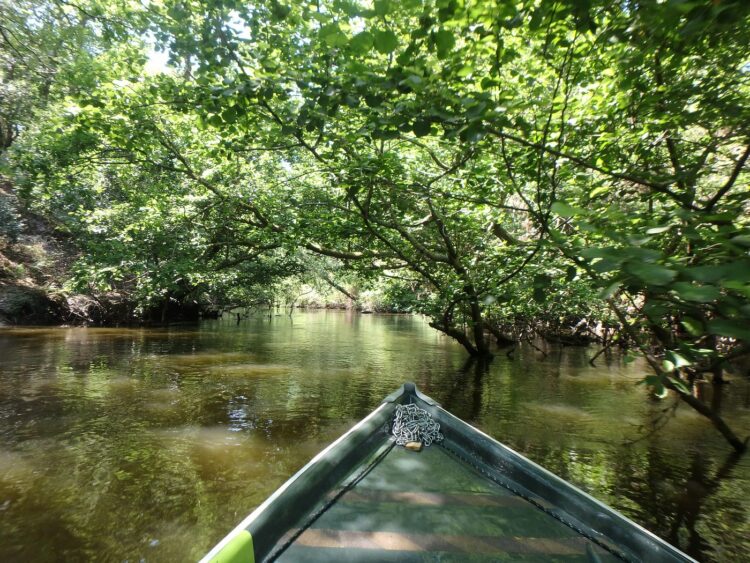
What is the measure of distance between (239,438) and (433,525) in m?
4.43

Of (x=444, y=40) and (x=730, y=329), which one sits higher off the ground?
(x=444, y=40)

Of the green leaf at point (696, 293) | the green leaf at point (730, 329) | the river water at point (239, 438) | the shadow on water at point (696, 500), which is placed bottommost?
the shadow on water at point (696, 500)

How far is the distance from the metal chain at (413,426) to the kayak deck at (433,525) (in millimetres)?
279

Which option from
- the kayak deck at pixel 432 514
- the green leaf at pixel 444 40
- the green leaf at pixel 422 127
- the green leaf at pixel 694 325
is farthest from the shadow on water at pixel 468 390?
the green leaf at pixel 444 40

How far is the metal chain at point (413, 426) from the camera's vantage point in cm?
360

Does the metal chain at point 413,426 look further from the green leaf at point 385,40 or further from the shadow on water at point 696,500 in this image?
the green leaf at point 385,40

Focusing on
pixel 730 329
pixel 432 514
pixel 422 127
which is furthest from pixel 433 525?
pixel 422 127

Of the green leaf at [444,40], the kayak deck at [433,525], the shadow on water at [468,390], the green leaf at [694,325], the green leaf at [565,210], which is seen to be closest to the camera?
the green leaf at [565,210]

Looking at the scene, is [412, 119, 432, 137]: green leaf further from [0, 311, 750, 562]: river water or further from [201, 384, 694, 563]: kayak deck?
[0, 311, 750, 562]: river water

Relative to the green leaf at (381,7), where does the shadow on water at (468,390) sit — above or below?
below

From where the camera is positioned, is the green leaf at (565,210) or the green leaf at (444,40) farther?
the green leaf at (444,40)

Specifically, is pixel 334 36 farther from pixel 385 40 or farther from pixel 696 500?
pixel 696 500

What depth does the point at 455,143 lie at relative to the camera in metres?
3.40

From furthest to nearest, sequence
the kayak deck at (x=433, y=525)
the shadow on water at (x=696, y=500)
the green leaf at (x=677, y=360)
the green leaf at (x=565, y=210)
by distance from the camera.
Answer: the shadow on water at (x=696, y=500) < the kayak deck at (x=433, y=525) < the green leaf at (x=677, y=360) < the green leaf at (x=565, y=210)
